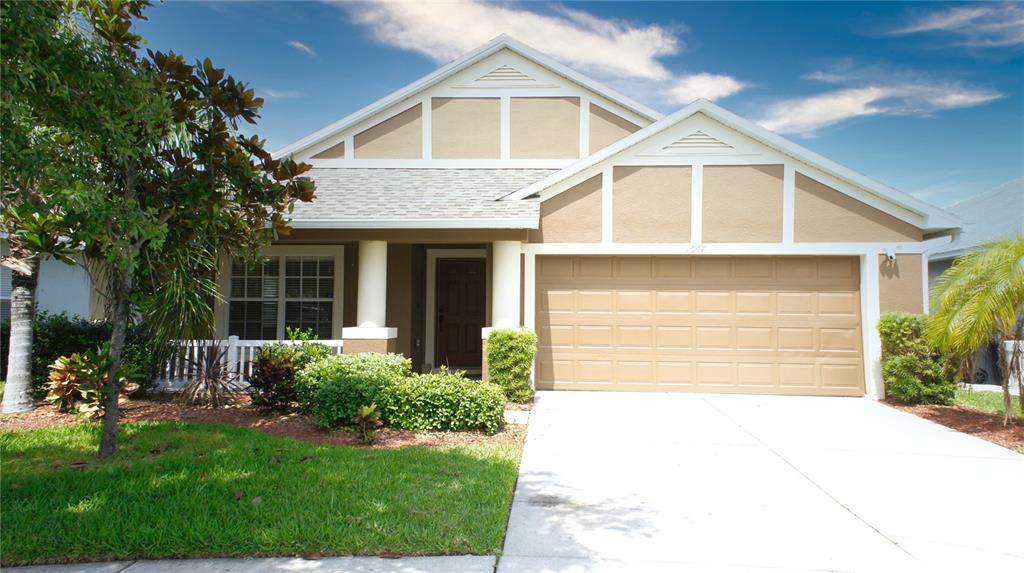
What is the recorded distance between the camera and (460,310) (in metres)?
12.3

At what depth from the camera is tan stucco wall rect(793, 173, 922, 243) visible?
9539mm

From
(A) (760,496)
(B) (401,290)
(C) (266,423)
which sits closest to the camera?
(A) (760,496)

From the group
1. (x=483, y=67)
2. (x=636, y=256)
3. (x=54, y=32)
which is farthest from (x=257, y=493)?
(x=483, y=67)

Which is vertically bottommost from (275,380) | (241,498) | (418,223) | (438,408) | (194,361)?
(241,498)

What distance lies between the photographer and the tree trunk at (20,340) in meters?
7.29

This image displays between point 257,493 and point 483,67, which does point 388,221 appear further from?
point 257,493

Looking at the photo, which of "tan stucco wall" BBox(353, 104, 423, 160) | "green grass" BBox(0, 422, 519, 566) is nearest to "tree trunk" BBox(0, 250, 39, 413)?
"green grass" BBox(0, 422, 519, 566)

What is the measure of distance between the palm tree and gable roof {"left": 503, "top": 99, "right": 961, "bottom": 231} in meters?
1.56

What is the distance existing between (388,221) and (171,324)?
3.48m

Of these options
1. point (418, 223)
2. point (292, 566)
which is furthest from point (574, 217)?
point (292, 566)

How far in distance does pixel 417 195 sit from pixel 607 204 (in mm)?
3371

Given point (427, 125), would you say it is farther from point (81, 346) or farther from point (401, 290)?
point (81, 346)

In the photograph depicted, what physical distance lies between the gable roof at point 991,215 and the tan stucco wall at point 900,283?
5.92m

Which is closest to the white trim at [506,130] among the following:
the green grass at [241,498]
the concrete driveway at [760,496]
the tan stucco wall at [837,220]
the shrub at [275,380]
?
the tan stucco wall at [837,220]
